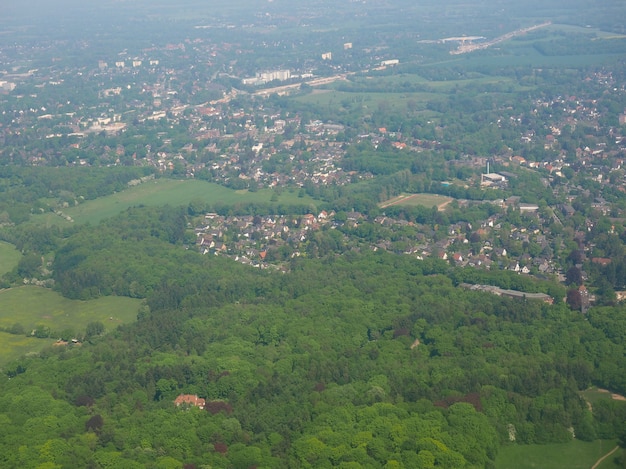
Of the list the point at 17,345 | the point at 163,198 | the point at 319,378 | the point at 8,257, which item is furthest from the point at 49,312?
the point at 163,198

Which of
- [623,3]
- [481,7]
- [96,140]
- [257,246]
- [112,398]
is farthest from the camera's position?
[481,7]

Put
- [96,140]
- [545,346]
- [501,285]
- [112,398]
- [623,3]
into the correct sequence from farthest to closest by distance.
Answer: [623,3] < [96,140] < [501,285] < [545,346] < [112,398]

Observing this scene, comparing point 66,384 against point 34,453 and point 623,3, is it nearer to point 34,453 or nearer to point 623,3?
point 34,453

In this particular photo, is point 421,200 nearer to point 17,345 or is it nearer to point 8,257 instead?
point 8,257

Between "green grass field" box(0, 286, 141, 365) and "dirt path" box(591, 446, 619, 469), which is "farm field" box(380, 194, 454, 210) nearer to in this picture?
"green grass field" box(0, 286, 141, 365)

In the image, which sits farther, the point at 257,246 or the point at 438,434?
the point at 257,246

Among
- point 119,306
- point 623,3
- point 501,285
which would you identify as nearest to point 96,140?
point 119,306

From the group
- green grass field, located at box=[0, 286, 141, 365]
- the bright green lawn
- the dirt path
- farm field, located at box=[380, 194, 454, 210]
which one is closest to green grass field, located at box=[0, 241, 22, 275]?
green grass field, located at box=[0, 286, 141, 365]
